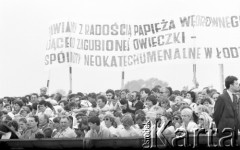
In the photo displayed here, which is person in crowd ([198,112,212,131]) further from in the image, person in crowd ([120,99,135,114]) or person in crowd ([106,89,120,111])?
person in crowd ([106,89,120,111])

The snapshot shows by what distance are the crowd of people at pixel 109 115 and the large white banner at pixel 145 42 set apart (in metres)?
2.98

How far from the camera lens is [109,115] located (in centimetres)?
1252

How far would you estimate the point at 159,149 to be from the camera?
7.01 m

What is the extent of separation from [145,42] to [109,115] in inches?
315

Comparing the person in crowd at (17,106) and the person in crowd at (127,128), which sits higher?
the person in crowd at (17,106)

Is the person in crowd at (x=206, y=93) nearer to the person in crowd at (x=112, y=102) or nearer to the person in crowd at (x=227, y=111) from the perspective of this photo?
the person in crowd at (x=112, y=102)

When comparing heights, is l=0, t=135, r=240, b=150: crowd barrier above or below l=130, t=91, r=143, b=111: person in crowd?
below

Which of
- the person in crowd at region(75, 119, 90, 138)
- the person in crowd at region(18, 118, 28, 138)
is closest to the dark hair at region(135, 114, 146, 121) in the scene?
the person in crowd at region(75, 119, 90, 138)

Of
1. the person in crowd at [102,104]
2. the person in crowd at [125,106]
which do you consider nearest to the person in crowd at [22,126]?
the person in crowd at [125,106]

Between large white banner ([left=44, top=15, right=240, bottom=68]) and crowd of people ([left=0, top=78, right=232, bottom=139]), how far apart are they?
2.98 m

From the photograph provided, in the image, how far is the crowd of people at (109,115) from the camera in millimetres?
11508

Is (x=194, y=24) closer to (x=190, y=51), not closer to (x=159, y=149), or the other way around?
(x=190, y=51)

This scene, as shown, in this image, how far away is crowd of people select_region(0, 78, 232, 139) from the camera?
1151 cm

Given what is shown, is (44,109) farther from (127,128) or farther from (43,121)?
(127,128)
